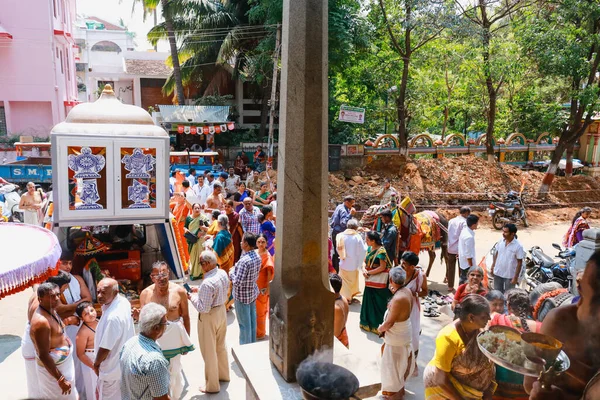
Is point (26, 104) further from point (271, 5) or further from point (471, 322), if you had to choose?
point (471, 322)

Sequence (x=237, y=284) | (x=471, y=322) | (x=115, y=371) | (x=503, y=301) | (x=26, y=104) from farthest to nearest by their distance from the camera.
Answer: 1. (x=26, y=104)
2. (x=237, y=284)
3. (x=503, y=301)
4. (x=115, y=371)
5. (x=471, y=322)

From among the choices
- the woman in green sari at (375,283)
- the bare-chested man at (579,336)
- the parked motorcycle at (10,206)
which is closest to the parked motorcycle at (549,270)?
the woman in green sari at (375,283)

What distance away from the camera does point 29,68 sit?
23344mm

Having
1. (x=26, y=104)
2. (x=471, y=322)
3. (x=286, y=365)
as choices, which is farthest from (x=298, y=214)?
(x=26, y=104)

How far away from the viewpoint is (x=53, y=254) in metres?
3.34

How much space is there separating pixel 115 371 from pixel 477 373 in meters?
3.02

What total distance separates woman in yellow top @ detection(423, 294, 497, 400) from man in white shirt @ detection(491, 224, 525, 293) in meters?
3.51

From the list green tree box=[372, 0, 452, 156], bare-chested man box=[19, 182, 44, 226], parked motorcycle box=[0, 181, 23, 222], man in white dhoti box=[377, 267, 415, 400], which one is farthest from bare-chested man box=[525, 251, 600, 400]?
green tree box=[372, 0, 452, 156]

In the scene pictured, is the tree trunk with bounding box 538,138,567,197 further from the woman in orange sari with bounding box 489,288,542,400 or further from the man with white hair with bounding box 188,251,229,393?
the man with white hair with bounding box 188,251,229,393

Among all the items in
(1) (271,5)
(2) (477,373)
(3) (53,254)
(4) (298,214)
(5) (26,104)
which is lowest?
(2) (477,373)

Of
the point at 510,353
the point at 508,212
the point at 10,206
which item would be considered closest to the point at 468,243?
the point at 510,353

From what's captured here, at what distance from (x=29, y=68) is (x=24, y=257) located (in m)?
24.5

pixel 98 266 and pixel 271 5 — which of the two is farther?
pixel 271 5

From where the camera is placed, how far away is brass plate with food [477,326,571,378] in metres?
2.41
